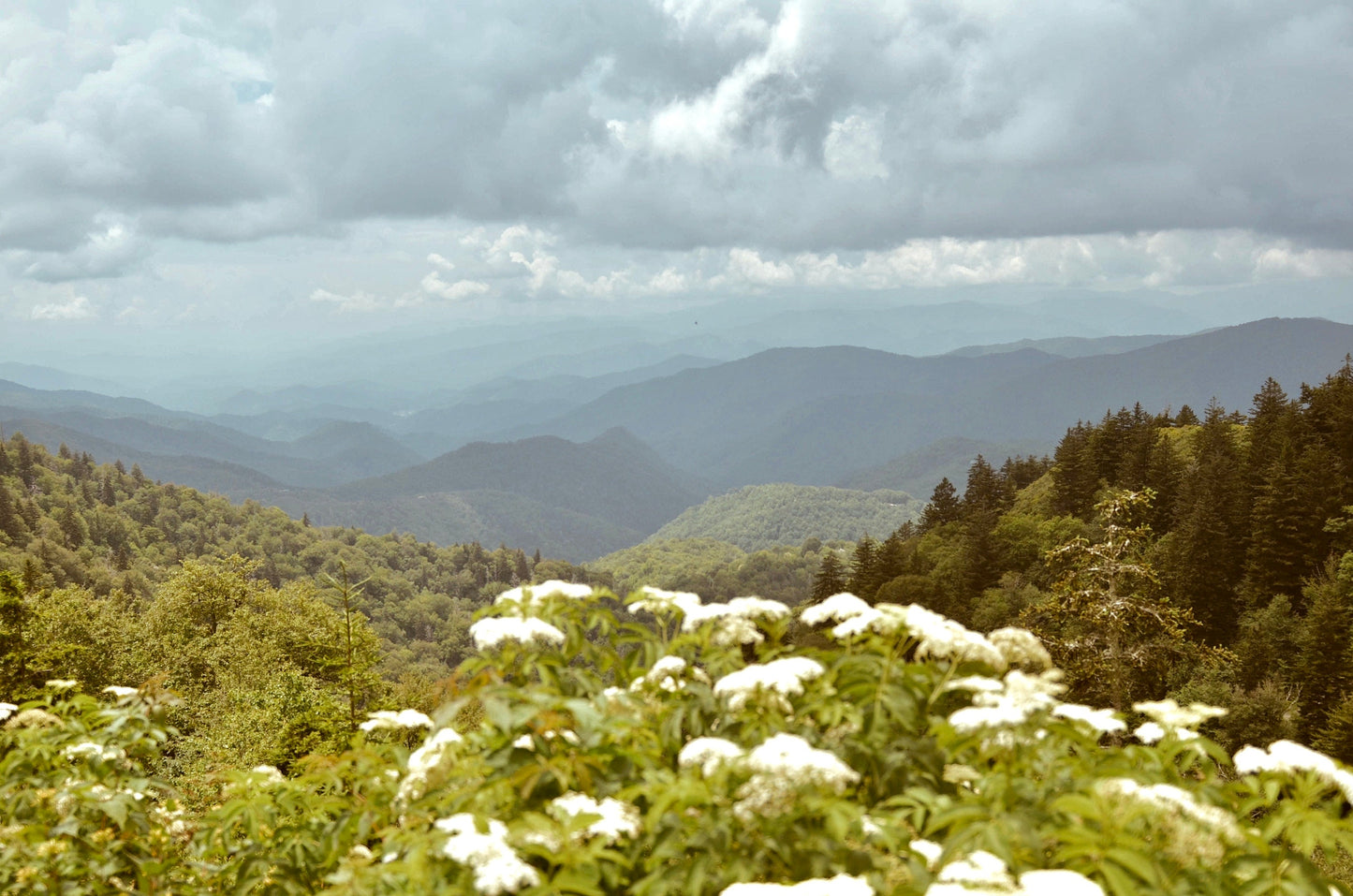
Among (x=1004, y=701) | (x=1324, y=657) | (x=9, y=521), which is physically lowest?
(x=9, y=521)

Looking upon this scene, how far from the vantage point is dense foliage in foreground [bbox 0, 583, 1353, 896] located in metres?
3.49

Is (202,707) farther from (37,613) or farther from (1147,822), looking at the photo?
(1147,822)

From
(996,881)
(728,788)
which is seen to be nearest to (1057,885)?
(996,881)

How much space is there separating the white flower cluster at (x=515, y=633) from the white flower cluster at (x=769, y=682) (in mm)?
1105

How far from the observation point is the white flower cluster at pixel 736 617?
17.5 ft

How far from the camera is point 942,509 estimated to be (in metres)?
111

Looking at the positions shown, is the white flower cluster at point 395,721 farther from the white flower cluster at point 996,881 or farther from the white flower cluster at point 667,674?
the white flower cluster at point 996,881

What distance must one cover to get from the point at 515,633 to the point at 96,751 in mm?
3876

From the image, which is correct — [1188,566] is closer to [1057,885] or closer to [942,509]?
[942,509]

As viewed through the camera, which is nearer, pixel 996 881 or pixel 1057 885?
pixel 1057 885

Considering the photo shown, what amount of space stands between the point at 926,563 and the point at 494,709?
291ft

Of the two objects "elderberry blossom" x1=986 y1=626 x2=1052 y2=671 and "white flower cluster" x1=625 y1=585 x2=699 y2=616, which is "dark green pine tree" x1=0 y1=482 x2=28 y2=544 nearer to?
"white flower cluster" x1=625 y1=585 x2=699 y2=616

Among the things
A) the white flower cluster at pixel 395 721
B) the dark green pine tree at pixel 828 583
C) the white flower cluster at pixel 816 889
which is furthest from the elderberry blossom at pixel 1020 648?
the dark green pine tree at pixel 828 583

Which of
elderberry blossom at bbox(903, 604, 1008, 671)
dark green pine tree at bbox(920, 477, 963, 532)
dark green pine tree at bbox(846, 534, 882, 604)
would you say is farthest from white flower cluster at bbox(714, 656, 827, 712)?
dark green pine tree at bbox(920, 477, 963, 532)
